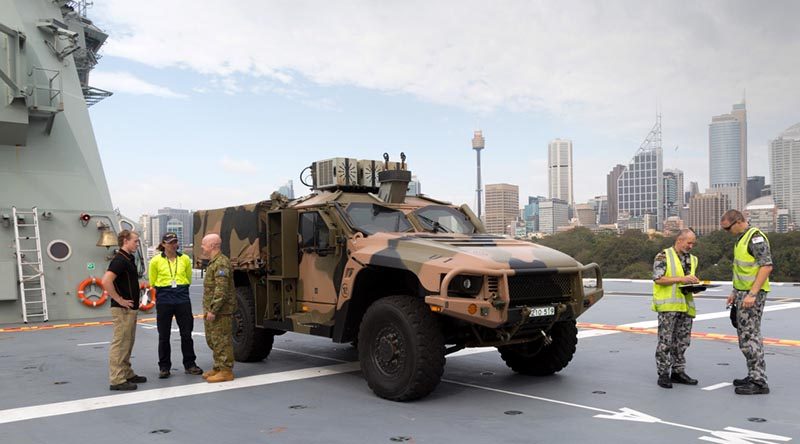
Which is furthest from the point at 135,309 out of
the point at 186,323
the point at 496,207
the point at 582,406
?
the point at 496,207

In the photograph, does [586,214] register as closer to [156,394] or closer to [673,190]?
[673,190]

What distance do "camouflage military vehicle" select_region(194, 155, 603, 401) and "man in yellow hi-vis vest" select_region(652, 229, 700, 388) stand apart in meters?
0.58

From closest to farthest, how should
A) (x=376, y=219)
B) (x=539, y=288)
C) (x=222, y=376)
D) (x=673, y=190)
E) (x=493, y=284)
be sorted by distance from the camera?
(x=493, y=284), (x=539, y=288), (x=222, y=376), (x=376, y=219), (x=673, y=190)

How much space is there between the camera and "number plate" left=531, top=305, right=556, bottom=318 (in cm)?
568

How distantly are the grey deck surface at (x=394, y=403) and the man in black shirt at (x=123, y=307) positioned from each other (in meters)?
0.19

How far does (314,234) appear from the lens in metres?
7.16

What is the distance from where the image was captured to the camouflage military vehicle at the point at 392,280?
5.63m

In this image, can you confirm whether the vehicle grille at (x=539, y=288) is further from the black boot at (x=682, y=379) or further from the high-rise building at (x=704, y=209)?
the high-rise building at (x=704, y=209)

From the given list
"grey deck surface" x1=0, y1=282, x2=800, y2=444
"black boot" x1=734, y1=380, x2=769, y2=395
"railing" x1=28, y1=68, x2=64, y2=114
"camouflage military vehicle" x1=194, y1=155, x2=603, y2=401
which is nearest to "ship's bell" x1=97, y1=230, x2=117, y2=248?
"railing" x1=28, y1=68, x2=64, y2=114

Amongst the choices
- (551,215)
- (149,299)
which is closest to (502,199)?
(551,215)

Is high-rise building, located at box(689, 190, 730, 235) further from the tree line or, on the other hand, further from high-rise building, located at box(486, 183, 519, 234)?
the tree line

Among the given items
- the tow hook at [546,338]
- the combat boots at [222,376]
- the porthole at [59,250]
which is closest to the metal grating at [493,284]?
→ the tow hook at [546,338]

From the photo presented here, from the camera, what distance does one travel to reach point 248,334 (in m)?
7.79

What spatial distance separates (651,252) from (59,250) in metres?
50.8
